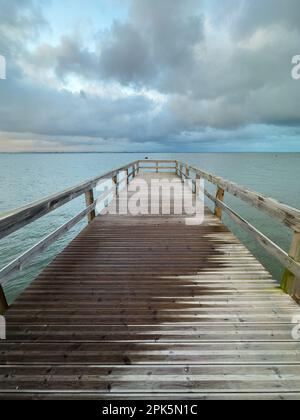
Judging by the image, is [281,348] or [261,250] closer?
[281,348]

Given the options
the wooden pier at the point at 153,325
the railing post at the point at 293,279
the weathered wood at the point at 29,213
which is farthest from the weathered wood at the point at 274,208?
the weathered wood at the point at 29,213

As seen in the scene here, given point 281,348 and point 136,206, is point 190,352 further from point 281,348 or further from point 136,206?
point 136,206

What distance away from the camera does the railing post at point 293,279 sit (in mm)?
2576

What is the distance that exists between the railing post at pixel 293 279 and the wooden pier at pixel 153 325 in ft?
0.04

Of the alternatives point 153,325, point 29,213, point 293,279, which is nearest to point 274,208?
point 293,279

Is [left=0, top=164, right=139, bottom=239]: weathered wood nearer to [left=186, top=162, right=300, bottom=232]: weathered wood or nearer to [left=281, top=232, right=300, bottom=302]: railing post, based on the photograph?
[left=186, top=162, right=300, bottom=232]: weathered wood

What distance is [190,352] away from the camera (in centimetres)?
204

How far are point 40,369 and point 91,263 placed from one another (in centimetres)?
194

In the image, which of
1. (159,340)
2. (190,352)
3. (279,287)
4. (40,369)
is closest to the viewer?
(40,369)

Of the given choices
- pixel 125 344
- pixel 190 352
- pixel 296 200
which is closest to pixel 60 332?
pixel 125 344

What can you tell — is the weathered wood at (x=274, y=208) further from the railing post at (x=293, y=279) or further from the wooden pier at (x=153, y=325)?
the railing post at (x=293, y=279)

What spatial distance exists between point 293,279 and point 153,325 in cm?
174

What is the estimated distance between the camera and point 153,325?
2377mm
